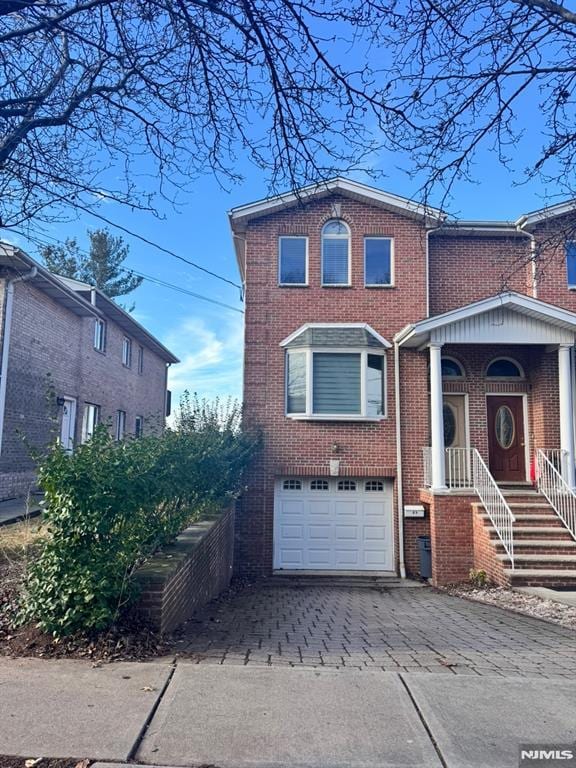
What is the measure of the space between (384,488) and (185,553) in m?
7.69

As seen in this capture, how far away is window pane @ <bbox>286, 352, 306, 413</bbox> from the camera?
12.8 meters

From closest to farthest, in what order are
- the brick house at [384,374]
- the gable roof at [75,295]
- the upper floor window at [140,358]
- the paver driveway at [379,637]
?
the paver driveway at [379,637] → the brick house at [384,374] → the gable roof at [75,295] → the upper floor window at [140,358]

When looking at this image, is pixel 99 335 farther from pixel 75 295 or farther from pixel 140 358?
pixel 140 358

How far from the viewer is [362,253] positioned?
13.3 metres

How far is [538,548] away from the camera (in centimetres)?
1012

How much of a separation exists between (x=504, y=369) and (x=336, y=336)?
4.16 m

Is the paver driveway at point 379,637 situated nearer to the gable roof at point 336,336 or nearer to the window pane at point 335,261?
the gable roof at point 336,336

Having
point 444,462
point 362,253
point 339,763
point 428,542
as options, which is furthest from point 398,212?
point 339,763

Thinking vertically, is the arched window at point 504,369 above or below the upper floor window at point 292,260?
below

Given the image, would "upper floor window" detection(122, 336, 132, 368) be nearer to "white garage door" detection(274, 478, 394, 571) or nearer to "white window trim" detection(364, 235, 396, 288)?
"white garage door" detection(274, 478, 394, 571)

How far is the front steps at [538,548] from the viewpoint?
9617 millimetres

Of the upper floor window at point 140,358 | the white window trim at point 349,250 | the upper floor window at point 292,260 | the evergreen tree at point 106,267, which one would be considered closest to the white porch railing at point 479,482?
the white window trim at point 349,250

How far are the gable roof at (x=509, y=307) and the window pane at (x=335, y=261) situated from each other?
2.44 metres

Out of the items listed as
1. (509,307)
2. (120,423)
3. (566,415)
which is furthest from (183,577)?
(120,423)
